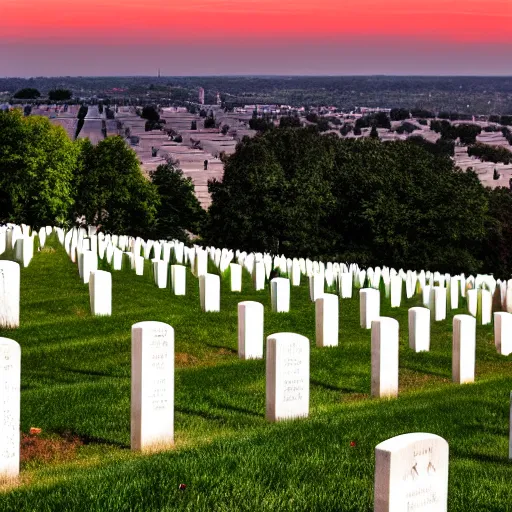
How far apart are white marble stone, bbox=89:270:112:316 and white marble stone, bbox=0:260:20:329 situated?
1703 millimetres

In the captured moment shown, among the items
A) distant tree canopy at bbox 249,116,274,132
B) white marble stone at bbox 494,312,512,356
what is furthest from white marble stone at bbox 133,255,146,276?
distant tree canopy at bbox 249,116,274,132

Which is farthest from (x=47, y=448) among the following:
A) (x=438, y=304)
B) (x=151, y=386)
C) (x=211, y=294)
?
(x=438, y=304)

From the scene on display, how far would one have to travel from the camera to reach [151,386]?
37.3ft

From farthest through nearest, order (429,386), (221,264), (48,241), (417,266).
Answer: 1. (417,266)
2. (48,241)
3. (221,264)
4. (429,386)

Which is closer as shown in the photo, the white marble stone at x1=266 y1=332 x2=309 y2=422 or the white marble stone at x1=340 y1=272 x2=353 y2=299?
the white marble stone at x1=266 y1=332 x2=309 y2=422

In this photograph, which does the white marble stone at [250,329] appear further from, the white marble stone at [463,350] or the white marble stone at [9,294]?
the white marble stone at [9,294]

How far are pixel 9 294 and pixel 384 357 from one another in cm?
724

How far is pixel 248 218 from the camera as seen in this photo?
62406 millimetres

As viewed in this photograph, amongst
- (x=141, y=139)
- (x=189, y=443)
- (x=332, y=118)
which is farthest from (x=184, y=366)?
(x=332, y=118)

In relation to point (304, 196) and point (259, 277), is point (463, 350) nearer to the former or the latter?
point (259, 277)

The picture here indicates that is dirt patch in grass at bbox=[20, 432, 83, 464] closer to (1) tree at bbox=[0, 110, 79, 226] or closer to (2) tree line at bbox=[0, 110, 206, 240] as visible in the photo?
(1) tree at bbox=[0, 110, 79, 226]

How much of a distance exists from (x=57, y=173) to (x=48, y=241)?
30.5m

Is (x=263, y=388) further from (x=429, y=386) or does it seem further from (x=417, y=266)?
(x=417, y=266)

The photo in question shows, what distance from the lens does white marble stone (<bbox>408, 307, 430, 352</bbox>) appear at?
1994 centimetres
